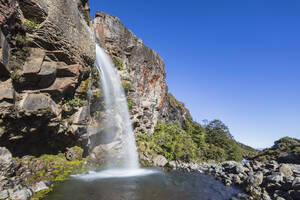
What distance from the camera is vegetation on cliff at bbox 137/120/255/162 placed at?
2339 centimetres

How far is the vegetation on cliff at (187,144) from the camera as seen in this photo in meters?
23.4

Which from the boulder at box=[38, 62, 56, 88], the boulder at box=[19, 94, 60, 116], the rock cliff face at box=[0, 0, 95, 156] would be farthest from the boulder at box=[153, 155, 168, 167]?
the boulder at box=[38, 62, 56, 88]

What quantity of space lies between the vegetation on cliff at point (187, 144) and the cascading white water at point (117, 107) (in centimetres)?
256

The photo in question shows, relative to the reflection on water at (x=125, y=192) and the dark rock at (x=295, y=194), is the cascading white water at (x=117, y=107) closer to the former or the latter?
the reflection on water at (x=125, y=192)

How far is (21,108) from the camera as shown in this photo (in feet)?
32.1

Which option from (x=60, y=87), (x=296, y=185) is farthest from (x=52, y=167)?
(x=296, y=185)

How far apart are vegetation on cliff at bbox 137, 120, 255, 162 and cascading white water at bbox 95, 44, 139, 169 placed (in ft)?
8.39

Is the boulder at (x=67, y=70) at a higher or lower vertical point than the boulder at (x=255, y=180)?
higher

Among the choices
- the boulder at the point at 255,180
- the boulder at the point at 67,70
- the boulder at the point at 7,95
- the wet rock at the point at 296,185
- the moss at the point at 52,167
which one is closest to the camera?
the boulder at the point at 7,95

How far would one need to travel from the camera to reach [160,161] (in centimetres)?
2102

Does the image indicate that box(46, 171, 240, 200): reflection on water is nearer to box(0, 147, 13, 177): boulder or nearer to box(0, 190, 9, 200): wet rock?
box(0, 190, 9, 200): wet rock

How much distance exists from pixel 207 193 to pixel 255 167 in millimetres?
11345

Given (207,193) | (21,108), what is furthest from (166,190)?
(21,108)

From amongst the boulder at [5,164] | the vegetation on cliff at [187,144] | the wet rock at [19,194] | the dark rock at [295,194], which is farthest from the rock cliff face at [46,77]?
the dark rock at [295,194]
